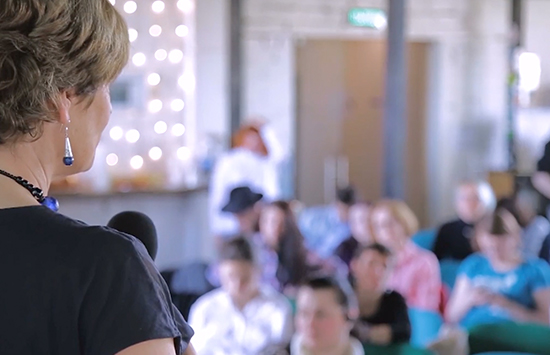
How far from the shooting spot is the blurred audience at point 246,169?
7.02 meters

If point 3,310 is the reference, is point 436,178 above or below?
below

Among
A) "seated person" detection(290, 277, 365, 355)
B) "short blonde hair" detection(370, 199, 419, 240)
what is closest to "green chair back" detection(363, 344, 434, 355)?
"seated person" detection(290, 277, 365, 355)

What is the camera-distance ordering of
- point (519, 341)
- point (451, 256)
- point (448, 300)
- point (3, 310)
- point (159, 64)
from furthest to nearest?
point (159, 64), point (451, 256), point (448, 300), point (519, 341), point (3, 310)

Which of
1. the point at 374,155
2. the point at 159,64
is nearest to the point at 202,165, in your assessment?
the point at 159,64

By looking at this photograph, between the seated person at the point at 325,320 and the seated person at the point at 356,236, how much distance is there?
1.85m

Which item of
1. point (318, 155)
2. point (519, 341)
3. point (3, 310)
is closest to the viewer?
point (3, 310)

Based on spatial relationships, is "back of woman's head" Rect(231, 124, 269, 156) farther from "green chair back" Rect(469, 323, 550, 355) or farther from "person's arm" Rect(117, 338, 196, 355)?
"person's arm" Rect(117, 338, 196, 355)

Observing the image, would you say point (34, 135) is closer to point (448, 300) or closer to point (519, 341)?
point (519, 341)

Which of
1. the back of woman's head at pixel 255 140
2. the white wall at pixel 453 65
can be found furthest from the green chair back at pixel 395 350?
the white wall at pixel 453 65

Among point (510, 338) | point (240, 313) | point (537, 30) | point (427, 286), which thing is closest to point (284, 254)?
point (427, 286)

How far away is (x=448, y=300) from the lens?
14.7ft

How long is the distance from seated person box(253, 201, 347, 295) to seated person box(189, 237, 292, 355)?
0.99 meters

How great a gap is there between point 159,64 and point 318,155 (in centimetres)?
237

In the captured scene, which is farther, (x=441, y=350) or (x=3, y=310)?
(x=441, y=350)
